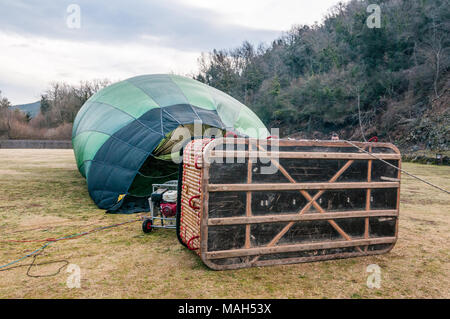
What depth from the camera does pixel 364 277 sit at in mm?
3926

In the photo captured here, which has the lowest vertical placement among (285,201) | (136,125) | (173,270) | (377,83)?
(173,270)

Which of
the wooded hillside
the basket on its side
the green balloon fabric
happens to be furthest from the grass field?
the wooded hillside

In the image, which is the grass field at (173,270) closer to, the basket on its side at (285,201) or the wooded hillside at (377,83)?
the basket on its side at (285,201)

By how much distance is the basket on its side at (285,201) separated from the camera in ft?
13.2

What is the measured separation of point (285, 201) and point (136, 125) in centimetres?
459

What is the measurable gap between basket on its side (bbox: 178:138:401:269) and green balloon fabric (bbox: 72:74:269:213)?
291cm

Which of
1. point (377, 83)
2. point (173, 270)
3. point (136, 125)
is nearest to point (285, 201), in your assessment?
point (173, 270)

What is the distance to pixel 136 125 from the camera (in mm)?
7676

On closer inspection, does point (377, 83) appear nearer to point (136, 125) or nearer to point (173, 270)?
point (136, 125)

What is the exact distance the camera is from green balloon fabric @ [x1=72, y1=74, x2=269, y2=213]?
7.25 metres
